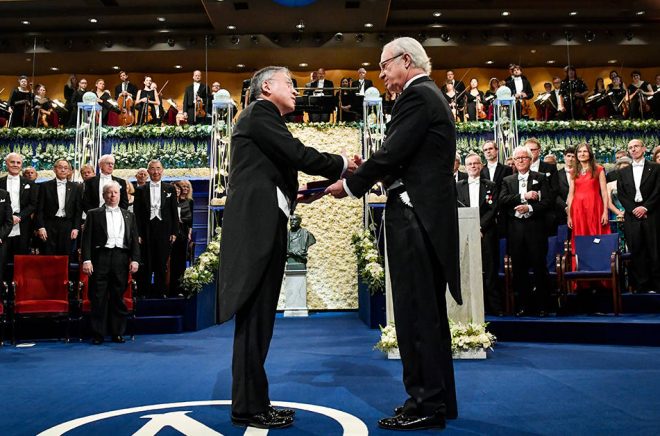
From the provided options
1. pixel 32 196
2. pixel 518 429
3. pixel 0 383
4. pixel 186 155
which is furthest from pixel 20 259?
pixel 186 155

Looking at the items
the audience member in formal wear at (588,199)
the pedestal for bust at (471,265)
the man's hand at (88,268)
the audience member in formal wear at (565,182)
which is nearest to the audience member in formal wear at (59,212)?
the man's hand at (88,268)

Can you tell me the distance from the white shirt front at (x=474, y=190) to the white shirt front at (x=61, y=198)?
4888 millimetres

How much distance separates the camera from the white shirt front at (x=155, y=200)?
7.86 meters

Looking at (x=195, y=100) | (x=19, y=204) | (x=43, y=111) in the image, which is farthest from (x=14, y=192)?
(x=43, y=111)

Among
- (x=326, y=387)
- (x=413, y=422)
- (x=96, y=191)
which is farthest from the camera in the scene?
(x=96, y=191)

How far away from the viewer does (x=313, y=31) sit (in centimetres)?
1772

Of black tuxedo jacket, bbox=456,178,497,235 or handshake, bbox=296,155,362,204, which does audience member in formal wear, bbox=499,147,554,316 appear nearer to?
black tuxedo jacket, bbox=456,178,497,235

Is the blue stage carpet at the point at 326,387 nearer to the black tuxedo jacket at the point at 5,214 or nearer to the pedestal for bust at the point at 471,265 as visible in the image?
the pedestal for bust at the point at 471,265

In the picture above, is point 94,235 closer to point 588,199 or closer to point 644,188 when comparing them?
point 588,199

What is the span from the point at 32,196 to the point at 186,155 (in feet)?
21.1

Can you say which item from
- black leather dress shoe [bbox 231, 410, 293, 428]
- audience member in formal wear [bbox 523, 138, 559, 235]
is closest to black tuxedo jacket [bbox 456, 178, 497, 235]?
audience member in formal wear [bbox 523, 138, 559, 235]

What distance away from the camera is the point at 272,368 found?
4.50m

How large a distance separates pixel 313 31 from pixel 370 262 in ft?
38.6

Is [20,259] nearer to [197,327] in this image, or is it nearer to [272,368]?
[197,327]
